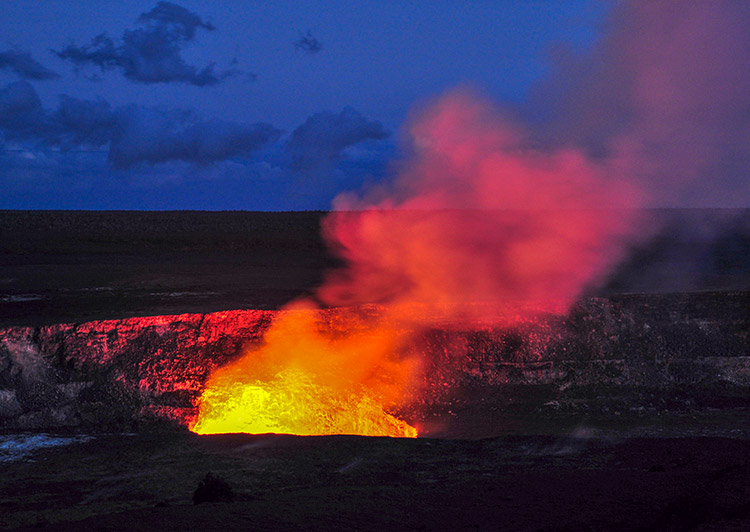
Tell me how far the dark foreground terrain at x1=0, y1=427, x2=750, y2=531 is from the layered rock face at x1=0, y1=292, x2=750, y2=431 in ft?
3.24

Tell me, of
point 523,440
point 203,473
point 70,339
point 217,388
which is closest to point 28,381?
point 70,339

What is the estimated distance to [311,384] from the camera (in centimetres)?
896

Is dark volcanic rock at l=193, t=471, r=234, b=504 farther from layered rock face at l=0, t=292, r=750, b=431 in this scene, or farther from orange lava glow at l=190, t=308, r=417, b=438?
layered rock face at l=0, t=292, r=750, b=431

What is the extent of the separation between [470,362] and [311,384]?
249 centimetres

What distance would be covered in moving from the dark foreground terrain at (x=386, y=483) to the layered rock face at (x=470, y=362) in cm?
99

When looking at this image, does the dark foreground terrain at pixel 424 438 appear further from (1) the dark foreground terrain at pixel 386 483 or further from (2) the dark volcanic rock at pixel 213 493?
(2) the dark volcanic rock at pixel 213 493

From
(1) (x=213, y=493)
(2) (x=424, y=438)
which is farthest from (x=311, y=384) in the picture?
(1) (x=213, y=493)

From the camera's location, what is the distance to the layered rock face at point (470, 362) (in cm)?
865

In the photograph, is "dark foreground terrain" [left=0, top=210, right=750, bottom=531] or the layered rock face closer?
"dark foreground terrain" [left=0, top=210, right=750, bottom=531]

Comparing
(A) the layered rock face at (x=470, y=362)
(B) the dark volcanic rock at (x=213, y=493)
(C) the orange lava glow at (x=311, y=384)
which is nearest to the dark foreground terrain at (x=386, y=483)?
(B) the dark volcanic rock at (x=213, y=493)

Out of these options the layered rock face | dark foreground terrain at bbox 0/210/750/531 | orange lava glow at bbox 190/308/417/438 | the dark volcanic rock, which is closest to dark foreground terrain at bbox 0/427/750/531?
dark foreground terrain at bbox 0/210/750/531

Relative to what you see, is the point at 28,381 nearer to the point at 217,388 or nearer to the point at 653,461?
the point at 217,388

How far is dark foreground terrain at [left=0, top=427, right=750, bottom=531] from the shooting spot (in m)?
4.57

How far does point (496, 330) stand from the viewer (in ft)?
33.3
